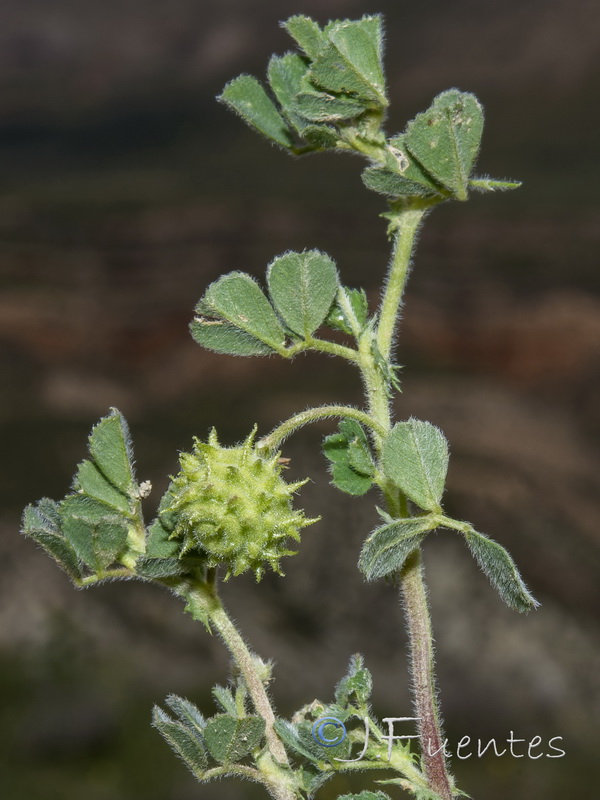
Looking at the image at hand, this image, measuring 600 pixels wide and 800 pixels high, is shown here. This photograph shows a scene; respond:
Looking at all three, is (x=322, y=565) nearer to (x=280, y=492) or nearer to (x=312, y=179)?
(x=312, y=179)

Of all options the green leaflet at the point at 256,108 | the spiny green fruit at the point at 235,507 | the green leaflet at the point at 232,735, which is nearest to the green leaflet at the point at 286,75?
the green leaflet at the point at 256,108

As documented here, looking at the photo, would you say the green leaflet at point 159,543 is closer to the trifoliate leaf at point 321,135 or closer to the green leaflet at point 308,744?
A: the green leaflet at point 308,744

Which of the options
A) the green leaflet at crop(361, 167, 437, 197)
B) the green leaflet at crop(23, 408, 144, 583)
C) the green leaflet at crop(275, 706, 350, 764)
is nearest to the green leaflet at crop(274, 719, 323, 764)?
the green leaflet at crop(275, 706, 350, 764)

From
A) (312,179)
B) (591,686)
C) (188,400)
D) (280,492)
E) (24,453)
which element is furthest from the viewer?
(312,179)

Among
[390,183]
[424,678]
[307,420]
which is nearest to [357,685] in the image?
[424,678]

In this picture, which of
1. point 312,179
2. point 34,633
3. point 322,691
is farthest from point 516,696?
point 312,179

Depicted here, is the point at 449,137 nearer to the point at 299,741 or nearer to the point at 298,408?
the point at 299,741
